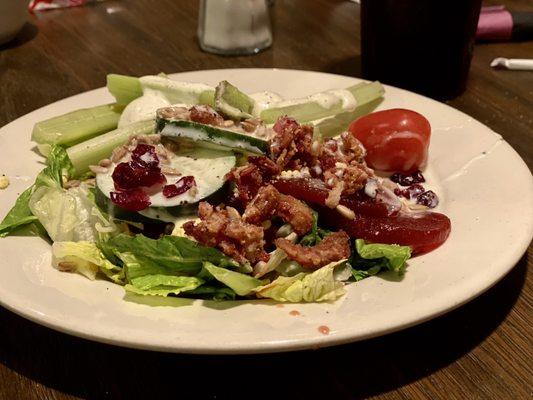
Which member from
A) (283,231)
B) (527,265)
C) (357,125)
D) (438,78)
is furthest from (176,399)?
(438,78)

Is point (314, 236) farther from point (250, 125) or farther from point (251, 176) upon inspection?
point (250, 125)

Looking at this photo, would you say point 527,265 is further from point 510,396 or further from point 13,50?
point 13,50

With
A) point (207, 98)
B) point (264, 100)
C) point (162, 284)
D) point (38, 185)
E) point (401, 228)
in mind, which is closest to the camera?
point (162, 284)

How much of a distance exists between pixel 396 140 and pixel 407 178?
5.1 inches

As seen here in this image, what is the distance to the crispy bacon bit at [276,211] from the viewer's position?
1.69 metres

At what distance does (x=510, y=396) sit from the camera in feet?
4.49

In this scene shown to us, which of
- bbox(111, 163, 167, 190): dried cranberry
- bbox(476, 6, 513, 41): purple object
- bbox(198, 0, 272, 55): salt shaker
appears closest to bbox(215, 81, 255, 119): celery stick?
bbox(111, 163, 167, 190): dried cranberry

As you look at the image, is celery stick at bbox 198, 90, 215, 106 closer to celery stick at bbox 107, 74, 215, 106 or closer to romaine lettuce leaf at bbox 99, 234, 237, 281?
celery stick at bbox 107, 74, 215, 106

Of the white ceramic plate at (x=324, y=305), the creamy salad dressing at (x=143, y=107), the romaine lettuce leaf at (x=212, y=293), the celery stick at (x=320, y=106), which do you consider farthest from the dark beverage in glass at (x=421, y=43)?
the romaine lettuce leaf at (x=212, y=293)

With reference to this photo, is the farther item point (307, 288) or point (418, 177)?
point (418, 177)

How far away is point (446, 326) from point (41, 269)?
100 centimetres

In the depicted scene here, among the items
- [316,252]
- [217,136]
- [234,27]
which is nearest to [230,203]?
[217,136]

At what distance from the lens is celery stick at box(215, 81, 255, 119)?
2.00 m

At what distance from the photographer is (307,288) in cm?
149
